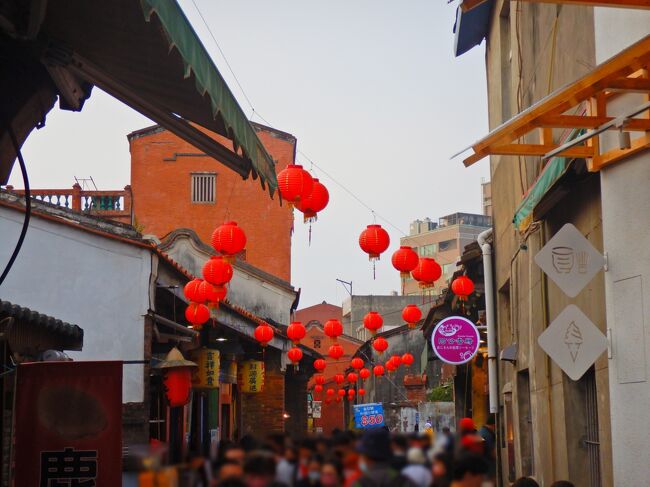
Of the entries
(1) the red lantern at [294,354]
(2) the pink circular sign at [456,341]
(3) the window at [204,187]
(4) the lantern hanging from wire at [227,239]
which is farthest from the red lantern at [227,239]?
(3) the window at [204,187]

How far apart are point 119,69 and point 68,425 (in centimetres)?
402

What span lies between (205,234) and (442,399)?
11.9 m

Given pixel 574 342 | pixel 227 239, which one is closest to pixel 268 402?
pixel 227 239

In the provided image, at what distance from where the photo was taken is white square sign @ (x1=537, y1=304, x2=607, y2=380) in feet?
28.0

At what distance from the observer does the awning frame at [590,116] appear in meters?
7.24

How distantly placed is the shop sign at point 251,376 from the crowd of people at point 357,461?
26215mm

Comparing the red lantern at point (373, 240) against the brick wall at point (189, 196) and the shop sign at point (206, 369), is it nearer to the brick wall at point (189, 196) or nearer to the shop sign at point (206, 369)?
the shop sign at point (206, 369)

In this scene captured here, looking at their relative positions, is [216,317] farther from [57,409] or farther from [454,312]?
[57,409]

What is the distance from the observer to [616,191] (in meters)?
8.33

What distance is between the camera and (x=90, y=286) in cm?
1830

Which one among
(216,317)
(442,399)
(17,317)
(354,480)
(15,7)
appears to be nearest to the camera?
(354,480)

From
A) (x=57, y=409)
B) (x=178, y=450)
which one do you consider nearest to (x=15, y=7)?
(x=178, y=450)

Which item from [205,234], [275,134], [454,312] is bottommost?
[454,312]

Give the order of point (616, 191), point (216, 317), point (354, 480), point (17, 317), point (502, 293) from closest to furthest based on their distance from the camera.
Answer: point (354, 480), point (616, 191), point (17, 317), point (502, 293), point (216, 317)
